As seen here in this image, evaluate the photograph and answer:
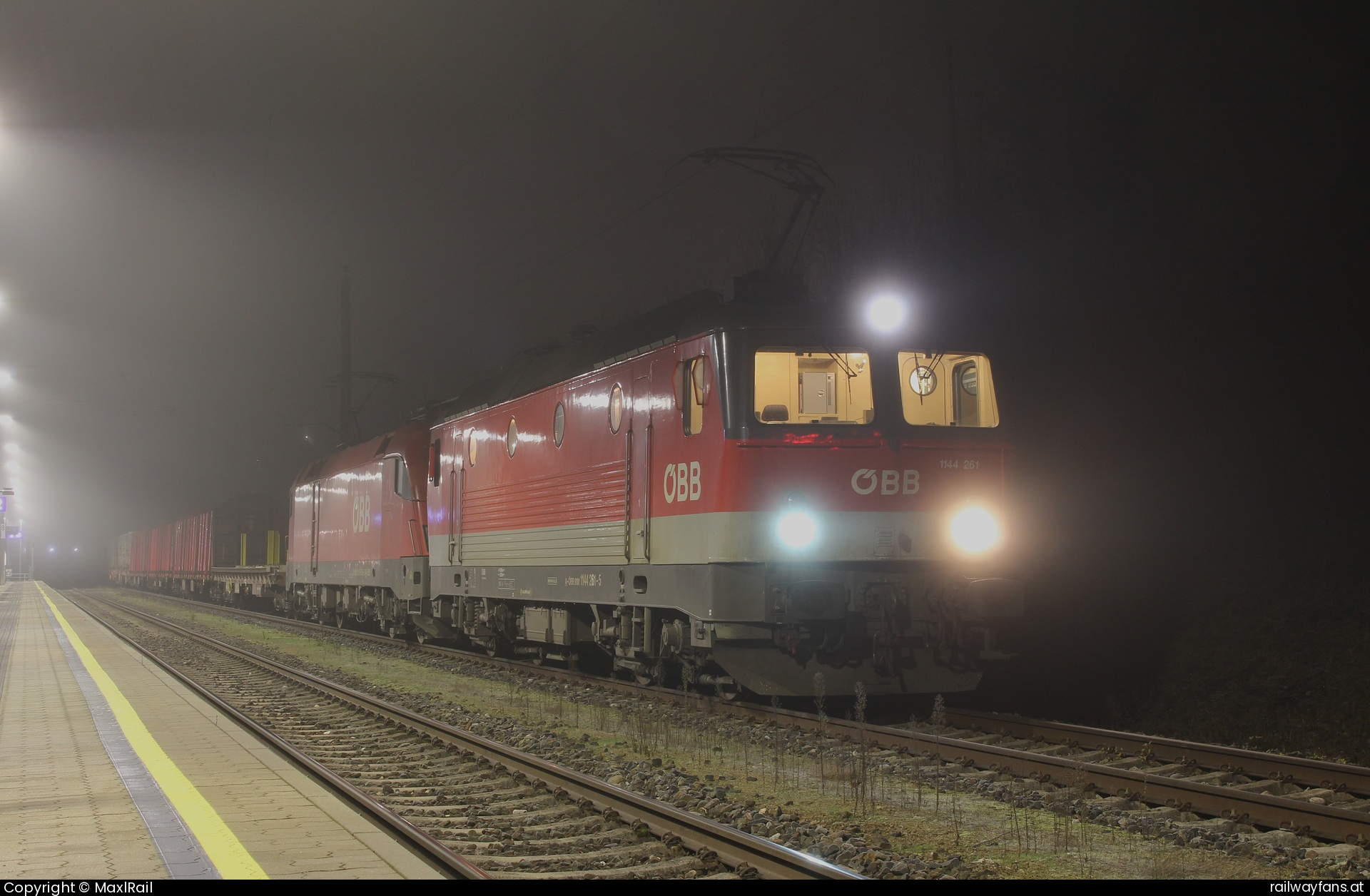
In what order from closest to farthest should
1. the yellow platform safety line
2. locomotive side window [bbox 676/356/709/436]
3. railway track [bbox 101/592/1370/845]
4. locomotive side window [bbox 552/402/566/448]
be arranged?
the yellow platform safety line < railway track [bbox 101/592/1370/845] < locomotive side window [bbox 676/356/709/436] < locomotive side window [bbox 552/402/566/448]

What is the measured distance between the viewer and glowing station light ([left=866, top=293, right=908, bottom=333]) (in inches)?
442

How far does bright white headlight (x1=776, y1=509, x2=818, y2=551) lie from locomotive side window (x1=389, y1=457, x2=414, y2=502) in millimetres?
12059

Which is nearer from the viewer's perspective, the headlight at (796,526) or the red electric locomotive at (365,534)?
the headlight at (796,526)

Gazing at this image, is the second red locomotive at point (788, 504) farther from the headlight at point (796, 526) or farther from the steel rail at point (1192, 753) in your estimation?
the steel rail at point (1192, 753)

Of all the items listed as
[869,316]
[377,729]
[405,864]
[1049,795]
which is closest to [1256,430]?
[869,316]

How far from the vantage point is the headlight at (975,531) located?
440 inches

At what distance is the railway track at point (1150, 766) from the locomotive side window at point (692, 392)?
2.92 m

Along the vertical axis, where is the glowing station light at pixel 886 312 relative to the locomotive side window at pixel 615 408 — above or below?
above

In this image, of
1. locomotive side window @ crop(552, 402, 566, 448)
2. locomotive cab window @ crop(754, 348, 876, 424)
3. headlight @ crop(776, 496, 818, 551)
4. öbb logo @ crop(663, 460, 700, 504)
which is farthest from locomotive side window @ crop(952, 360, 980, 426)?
locomotive side window @ crop(552, 402, 566, 448)

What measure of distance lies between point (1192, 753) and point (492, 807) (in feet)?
17.0

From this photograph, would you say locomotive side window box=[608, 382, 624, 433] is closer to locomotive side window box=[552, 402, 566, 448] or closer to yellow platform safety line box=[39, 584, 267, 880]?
locomotive side window box=[552, 402, 566, 448]

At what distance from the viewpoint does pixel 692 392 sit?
11.2m

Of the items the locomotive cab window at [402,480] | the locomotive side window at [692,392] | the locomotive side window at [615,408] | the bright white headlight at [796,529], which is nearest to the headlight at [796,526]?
A: the bright white headlight at [796,529]
